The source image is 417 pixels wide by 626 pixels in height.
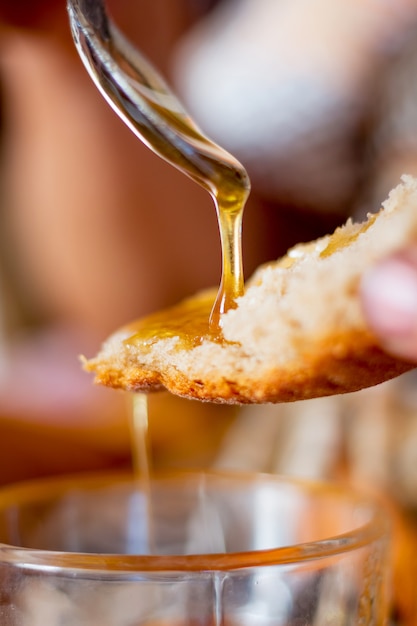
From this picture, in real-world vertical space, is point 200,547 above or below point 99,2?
below

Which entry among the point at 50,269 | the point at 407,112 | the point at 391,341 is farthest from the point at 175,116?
the point at 50,269

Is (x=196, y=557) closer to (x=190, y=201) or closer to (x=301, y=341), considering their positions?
(x=301, y=341)

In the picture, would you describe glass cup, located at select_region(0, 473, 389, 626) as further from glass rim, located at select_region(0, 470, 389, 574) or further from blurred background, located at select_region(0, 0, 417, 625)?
blurred background, located at select_region(0, 0, 417, 625)

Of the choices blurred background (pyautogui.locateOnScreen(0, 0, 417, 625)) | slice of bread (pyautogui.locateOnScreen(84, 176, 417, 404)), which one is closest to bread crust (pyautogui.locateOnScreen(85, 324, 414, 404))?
slice of bread (pyautogui.locateOnScreen(84, 176, 417, 404))

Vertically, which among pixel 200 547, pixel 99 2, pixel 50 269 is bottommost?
pixel 50 269

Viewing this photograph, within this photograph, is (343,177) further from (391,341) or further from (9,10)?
(391,341)

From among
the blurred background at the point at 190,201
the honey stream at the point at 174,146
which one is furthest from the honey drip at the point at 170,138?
the blurred background at the point at 190,201
